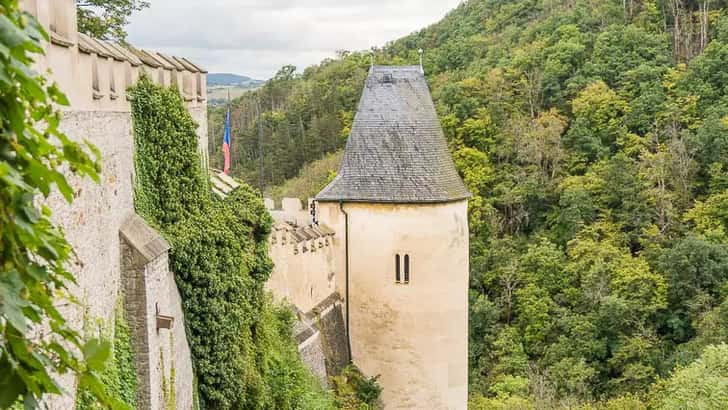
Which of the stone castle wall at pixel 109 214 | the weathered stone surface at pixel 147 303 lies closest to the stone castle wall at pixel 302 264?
the stone castle wall at pixel 109 214

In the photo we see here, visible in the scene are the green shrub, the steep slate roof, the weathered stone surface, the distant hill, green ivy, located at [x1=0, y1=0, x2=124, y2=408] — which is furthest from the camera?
the distant hill

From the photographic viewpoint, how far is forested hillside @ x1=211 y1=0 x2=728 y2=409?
97.1ft

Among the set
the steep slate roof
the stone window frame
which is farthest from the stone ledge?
the stone window frame

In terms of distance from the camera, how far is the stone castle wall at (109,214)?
5.43m

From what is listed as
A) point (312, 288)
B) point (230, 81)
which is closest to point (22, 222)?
point (312, 288)

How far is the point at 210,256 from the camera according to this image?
8.61 m

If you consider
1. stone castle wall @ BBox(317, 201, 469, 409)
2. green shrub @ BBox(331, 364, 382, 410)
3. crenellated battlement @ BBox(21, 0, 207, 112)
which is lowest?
green shrub @ BBox(331, 364, 382, 410)

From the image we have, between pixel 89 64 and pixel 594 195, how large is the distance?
109 ft

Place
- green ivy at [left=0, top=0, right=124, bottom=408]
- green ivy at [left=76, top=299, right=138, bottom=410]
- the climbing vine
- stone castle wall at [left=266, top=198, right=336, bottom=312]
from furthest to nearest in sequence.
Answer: stone castle wall at [left=266, top=198, right=336, bottom=312], the climbing vine, green ivy at [left=76, top=299, right=138, bottom=410], green ivy at [left=0, top=0, right=124, bottom=408]

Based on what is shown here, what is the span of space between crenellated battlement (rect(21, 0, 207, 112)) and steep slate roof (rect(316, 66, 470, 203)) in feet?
23.0

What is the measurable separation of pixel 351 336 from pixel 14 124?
48.1 ft

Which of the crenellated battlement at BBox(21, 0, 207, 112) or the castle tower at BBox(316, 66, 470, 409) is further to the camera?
the castle tower at BBox(316, 66, 470, 409)

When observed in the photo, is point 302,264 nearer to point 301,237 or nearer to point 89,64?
point 301,237

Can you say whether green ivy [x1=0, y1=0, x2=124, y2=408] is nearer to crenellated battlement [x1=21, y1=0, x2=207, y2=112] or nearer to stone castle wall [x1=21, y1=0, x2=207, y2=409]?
crenellated battlement [x1=21, y1=0, x2=207, y2=112]
